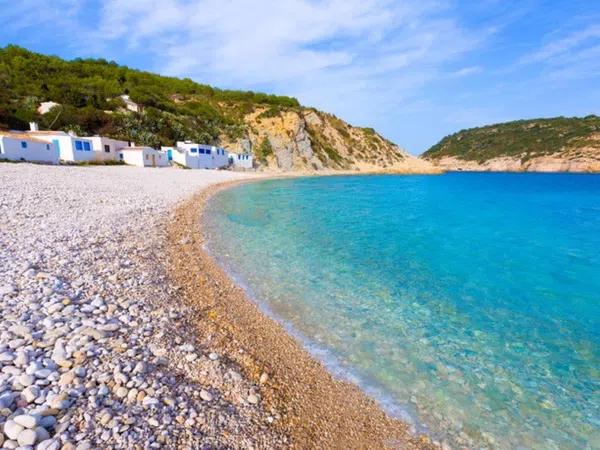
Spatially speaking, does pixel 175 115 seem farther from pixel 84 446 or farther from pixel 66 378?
pixel 84 446

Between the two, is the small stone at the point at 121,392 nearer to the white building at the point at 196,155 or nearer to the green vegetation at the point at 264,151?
the white building at the point at 196,155

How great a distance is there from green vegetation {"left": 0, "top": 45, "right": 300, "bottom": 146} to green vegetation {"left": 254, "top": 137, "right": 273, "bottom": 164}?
529cm

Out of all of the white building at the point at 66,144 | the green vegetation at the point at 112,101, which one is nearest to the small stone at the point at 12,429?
the white building at the point at 66,144

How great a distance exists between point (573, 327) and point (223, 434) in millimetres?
7881

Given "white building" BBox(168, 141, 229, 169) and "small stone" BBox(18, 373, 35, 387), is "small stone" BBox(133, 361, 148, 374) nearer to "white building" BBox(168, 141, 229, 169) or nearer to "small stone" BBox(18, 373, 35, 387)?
"small stone" BBox(18, 373, 35, 387)

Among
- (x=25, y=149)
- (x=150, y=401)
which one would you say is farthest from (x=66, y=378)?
(x=25, y=149)

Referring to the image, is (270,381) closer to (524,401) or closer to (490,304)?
(524,401)

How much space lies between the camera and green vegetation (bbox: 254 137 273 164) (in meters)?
64.9

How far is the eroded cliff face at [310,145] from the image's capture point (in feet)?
214

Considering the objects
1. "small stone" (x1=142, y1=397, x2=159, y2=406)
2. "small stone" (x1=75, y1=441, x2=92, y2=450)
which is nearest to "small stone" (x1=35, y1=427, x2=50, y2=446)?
"small stone" (x1=75, y1=441, x2=92, y2=450)

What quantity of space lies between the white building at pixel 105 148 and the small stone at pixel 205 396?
140 feet

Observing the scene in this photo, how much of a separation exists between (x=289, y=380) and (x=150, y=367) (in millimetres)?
1980

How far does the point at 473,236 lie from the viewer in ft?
54.7

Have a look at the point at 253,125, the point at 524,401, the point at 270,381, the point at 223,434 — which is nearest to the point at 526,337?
the point at 524,401
